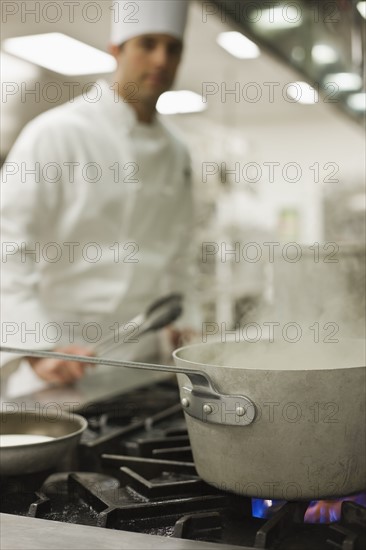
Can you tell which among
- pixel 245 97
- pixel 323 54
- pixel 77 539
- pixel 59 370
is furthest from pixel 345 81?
pixel 245 97

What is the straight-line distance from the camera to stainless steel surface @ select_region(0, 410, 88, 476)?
0.74 metres

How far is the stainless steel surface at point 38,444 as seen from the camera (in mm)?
736

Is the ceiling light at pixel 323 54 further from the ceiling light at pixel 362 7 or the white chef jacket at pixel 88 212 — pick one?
the white chef jacket at pixel 88 212

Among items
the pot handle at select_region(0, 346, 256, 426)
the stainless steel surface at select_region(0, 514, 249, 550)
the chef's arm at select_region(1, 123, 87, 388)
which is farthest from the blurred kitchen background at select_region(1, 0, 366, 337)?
the stainless steel surface at select_region(0, 514, 249, 550)

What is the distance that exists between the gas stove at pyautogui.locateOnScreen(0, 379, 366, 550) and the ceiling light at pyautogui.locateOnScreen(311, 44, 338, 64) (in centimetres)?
148

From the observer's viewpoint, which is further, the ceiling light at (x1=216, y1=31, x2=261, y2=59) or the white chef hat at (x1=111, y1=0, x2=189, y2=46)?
the ceiling light at (x1=216, y1=31, x2=261, y2=59)

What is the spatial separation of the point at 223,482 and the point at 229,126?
20.7 feet

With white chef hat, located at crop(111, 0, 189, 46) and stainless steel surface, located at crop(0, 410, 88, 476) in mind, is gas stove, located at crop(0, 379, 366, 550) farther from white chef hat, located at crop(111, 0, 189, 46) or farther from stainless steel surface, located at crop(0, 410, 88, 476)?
white chef hat, located at crop(111, 0, 189, 46)

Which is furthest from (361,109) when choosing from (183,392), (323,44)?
(183,392)

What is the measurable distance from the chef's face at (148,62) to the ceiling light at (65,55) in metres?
0.56

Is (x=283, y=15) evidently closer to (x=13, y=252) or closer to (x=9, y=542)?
(x=13, y=252)

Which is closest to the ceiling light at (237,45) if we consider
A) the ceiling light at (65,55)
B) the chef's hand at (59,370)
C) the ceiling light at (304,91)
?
the ceiling light at (304,91)

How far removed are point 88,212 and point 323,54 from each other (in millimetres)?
980

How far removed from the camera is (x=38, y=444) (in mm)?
738
